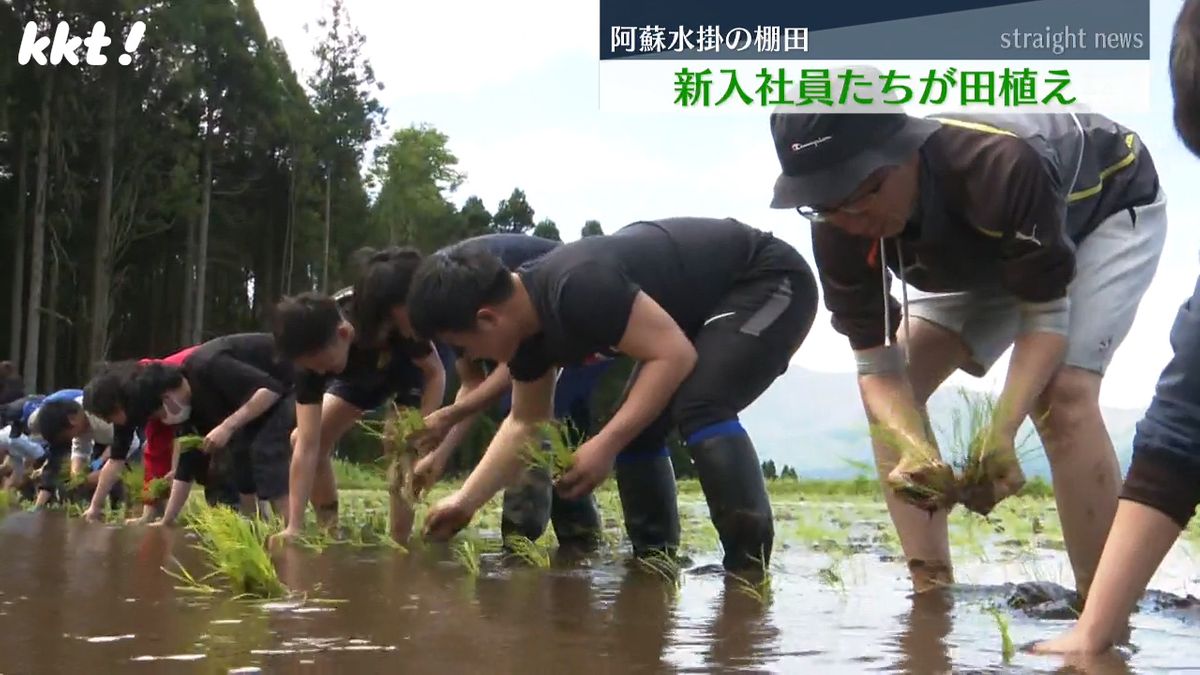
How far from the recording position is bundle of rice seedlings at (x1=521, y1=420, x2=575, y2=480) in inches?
144

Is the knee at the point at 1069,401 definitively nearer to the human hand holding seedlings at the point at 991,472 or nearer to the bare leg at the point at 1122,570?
the human hand holding seedlings at the point at 991,472

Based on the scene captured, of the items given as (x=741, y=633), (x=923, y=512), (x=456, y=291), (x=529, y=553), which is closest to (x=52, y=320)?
(x=529, y=553)

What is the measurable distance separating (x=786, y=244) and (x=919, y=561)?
3.97ft

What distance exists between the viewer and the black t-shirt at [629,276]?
3.55m

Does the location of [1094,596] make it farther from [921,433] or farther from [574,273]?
[574,273]

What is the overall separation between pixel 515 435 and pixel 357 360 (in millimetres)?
1539

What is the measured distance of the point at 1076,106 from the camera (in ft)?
11.0

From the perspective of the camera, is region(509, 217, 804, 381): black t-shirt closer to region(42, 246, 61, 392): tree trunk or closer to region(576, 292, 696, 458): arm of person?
region(576, 292, 696, 458): arm of person

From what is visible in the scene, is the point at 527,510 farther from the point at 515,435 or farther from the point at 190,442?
the point at 190,442

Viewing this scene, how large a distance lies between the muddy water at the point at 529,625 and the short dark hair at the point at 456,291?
2.30 feet

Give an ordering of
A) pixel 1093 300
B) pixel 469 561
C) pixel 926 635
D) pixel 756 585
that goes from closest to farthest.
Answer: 1. pixel 926 635
2. pixel 1093 300
3. pixel 756 585
4. pixel 469 561

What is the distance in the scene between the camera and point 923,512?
3211mm

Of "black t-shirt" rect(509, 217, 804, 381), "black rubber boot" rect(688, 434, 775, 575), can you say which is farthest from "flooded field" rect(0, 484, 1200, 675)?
"black t-shirt" rect(509, 217, 804, 381)

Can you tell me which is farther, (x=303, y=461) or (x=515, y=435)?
(x=303, y=461)
